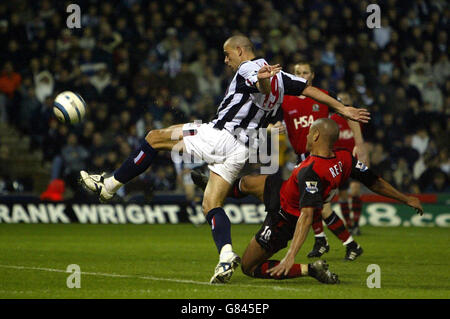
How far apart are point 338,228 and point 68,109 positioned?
11.6 ft

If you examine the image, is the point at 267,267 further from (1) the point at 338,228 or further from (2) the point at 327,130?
(1) the point at 338,228

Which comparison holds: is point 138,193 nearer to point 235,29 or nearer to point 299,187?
point 235,29

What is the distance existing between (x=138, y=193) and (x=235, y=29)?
5.67 metres

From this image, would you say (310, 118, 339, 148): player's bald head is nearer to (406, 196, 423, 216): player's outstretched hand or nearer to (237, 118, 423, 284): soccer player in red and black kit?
(237, 118, 423, 284): soccer player in red and black kit

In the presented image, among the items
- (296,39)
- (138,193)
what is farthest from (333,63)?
(138,193)

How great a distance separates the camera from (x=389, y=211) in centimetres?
1591

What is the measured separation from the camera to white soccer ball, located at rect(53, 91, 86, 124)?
32.4ft

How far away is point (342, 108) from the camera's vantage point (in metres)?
7.59

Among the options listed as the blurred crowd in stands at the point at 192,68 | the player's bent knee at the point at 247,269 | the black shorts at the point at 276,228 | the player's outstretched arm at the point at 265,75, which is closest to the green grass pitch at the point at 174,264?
the player's bent knee at the point at 247,269

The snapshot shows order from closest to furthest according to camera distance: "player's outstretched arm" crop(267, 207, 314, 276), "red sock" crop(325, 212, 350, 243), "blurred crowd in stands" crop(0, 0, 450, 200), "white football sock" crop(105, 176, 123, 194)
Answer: "player's outstretched arm" crop(267, 207, 314, 276) → "white football sock" crop(105, 176, 123, 194) → "red sock" crop(325, 212, 350, 243) → "blurred crowd in stands" crop(0, 0, 450, 200)

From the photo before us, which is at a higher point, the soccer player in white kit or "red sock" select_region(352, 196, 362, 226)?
the soccer player in white kit

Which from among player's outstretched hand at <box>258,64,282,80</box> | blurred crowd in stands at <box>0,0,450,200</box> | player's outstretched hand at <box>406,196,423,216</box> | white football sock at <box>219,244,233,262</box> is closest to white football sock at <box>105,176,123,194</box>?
white football sock at <box>219,244,233,262</box>

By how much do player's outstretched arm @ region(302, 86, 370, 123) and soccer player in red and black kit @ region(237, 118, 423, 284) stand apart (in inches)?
10.0

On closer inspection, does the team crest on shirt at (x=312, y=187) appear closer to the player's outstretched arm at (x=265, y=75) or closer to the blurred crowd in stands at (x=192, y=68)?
the player's outstretched arm at (x=265, y=75)
